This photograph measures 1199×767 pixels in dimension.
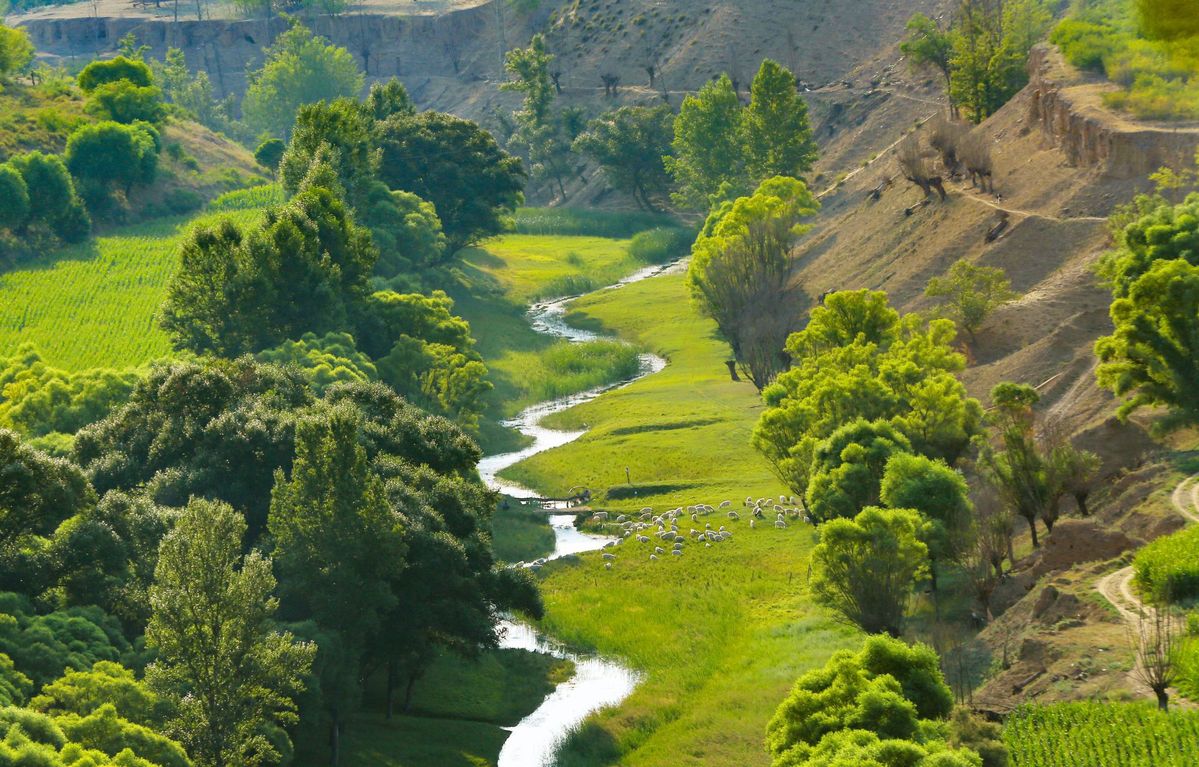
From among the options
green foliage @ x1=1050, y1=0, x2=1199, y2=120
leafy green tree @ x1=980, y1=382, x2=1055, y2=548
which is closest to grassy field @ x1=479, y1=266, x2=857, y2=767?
leafy green tree @ x1=980, y1=382, x2=1055, y2=548

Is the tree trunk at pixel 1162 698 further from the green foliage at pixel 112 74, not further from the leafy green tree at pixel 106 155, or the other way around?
the green foliage at pixel 112 74

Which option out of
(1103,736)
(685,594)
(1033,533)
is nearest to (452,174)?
(685,594)

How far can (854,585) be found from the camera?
55.7 m

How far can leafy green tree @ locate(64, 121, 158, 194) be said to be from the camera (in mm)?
141375

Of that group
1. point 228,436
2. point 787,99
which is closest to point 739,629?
point 228,436

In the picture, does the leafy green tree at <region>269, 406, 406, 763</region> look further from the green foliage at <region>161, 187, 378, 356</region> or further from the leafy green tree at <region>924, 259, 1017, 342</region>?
the leafy green tree at <region>924, 259, 1017, 342</region>

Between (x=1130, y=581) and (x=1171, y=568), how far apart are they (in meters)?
3.49

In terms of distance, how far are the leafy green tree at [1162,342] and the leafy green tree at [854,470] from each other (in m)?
10.0

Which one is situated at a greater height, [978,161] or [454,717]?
[978,161]

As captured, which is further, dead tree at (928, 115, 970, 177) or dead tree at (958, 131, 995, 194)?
dead tree at (928, 115, 970, 177)

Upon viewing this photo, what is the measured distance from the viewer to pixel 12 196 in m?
125

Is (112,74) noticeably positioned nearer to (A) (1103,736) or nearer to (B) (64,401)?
(B) (64,401)

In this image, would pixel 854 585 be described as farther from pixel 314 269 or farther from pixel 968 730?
pixel 314 269

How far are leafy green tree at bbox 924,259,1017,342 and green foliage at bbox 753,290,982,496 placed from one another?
17.0 ft
